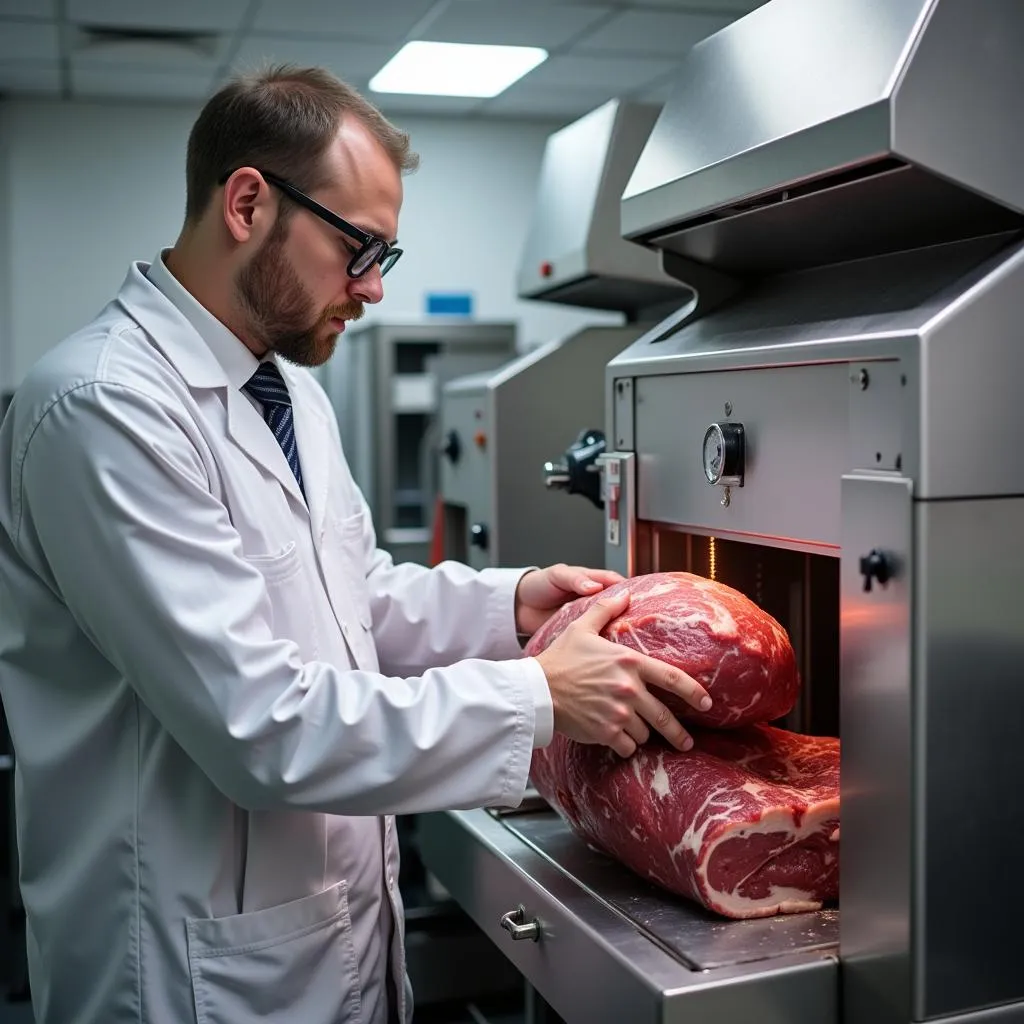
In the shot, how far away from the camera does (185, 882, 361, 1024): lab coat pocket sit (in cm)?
123

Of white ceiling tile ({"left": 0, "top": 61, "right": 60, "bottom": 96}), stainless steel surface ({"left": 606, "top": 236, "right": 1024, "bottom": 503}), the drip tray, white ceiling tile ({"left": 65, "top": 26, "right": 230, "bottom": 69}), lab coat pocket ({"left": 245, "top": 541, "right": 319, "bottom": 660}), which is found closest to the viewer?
stainless steel surface ({"left": 606, "top": 236, "right": 1024, "bottom": 503})

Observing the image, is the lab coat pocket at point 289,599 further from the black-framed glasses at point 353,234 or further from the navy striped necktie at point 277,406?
the black-framed glasses at point 353,234

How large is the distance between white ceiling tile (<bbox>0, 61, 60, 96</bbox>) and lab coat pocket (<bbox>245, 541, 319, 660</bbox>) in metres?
3.84

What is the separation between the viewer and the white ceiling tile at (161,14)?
12.2ft

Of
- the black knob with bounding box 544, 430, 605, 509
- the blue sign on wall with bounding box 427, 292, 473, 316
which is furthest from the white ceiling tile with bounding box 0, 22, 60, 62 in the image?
the black knob with bounding box 544, 430, 605, 509

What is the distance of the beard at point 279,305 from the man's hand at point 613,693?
0.48 m

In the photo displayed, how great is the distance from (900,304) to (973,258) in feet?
0.24

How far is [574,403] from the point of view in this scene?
2.63 m

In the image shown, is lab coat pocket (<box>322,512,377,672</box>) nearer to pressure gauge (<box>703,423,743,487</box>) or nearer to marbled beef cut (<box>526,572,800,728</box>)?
marbled beef cut (<box>526,572,800,728</box>)

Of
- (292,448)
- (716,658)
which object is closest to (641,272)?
(292,448)

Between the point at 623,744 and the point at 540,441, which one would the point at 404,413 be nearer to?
the point at 540,441

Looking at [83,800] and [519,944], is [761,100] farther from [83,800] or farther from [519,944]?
[83,800]

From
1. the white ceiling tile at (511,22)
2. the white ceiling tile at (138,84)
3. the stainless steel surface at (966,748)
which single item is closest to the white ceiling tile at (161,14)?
the white ceiling tile at (138,84)

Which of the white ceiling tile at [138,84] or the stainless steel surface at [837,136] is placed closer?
the stainless steel surface at [837,136]
